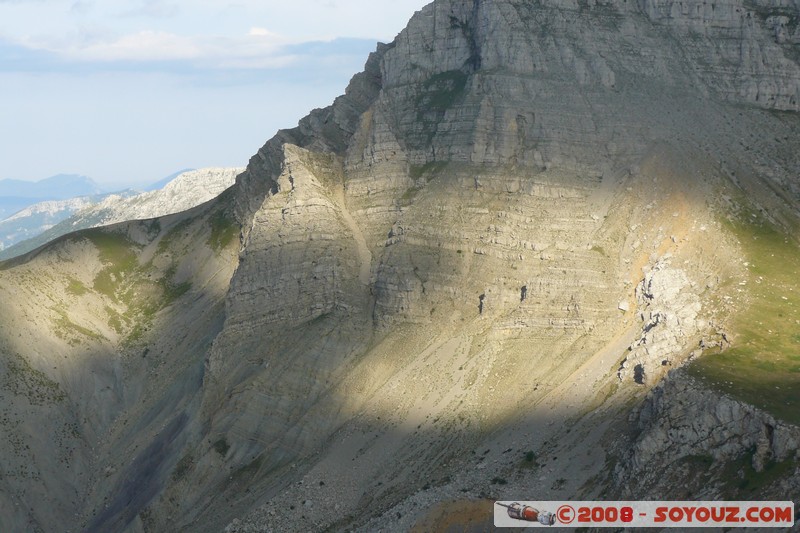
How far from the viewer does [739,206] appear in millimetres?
104312

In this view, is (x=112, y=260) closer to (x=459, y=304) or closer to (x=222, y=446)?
(x=222, y=446)

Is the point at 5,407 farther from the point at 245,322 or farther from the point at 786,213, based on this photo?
the point at 786,213

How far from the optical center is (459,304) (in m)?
108

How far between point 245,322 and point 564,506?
168 feet

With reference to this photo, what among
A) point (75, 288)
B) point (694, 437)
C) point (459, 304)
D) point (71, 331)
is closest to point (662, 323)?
point (694, 437)

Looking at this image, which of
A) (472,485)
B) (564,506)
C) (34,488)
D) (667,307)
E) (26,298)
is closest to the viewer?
(564,506)

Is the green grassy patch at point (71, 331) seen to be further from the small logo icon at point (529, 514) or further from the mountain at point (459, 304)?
the small logo icon at point (529, 514)

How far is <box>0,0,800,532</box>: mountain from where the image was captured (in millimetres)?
90125

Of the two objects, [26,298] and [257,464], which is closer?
[257,464]

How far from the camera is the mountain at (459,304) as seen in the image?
296 feet

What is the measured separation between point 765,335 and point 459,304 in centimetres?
3189

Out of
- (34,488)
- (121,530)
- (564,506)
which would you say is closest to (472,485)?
(564,506)

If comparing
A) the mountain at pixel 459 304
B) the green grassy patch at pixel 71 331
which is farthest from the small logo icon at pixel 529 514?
the green grassy patch at pixel 71 331

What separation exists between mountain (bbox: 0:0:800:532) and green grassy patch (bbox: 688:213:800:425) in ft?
0.95
